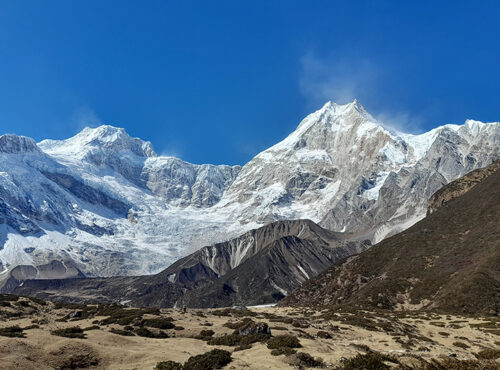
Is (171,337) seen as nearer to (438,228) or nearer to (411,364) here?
(411,364)

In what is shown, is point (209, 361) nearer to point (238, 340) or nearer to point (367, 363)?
point (238, 340)

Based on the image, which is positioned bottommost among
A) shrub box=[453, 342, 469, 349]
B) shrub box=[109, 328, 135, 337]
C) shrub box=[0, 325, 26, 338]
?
shrub box=[453, 342, 469, 349]

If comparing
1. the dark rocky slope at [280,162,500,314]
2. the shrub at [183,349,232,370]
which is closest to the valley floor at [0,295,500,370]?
the shrub at [183,349,232,370]

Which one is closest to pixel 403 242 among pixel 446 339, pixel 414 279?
pixel 414 279

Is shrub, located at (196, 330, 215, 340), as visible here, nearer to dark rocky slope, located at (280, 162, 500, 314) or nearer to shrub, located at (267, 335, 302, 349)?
shrub, located at (267, 335, 302, 349)

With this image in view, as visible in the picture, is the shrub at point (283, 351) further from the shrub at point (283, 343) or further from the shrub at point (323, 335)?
the shrub at point (323, 335)

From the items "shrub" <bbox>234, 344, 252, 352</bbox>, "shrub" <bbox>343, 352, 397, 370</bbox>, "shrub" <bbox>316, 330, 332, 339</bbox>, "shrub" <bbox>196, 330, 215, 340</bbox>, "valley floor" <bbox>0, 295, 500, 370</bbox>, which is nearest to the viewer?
"shrub" <bbox>343, 352, 397, 370</bbox>

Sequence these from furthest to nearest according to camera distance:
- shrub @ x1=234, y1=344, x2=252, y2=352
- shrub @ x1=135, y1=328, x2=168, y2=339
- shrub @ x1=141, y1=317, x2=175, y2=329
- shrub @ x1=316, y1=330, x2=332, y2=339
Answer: shrub @ x1=141, y1=317, x2=175, y2=329, shrub @ x1=316, y1=330, x2=332, y2=339, shrub @ x1=135, y1=328, x2=168, y2=339, shrub @ x1=234, y1=344, x2=252, y2=352
